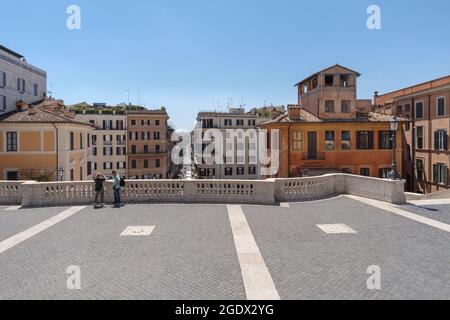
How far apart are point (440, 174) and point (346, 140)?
11045mm

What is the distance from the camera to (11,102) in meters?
39.1

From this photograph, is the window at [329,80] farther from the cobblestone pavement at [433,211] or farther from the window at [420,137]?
the cobblestone pavement at [433,211]

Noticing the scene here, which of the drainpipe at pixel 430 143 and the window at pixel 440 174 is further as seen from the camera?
the drainpipe at pixel 430 143

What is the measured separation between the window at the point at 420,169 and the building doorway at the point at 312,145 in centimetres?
1464

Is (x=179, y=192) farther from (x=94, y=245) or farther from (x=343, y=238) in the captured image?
(x=343, y=238)

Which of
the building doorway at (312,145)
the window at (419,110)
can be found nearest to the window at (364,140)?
the building doorway at (312,145)

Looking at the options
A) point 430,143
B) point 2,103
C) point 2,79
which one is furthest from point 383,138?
point 2,79

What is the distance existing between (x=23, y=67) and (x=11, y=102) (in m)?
6.01

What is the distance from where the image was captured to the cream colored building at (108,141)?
71.1 meters

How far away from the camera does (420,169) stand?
38219 millimetres

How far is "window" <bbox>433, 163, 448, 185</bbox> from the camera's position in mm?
33500

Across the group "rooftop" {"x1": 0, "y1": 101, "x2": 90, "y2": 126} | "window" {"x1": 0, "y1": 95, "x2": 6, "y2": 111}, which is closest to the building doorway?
"rooftop" {"x1": 0, "y1": 101, "x2": 90, "y2": 126}

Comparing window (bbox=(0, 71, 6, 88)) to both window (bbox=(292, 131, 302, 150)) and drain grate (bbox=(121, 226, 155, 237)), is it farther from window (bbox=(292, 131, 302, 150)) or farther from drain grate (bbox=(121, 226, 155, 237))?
drain grate (bbox=(121, 226, 155, 237))

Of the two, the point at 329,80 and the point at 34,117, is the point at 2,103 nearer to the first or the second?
the point at 34,117
